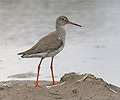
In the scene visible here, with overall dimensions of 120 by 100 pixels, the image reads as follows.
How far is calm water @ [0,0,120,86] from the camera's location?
902 cm

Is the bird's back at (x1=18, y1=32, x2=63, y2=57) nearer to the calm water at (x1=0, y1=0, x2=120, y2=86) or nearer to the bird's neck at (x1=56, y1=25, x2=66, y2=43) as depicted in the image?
the bird's neck at (x1=56, y1=25, x2=66, y2=43)

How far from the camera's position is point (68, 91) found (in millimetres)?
6605

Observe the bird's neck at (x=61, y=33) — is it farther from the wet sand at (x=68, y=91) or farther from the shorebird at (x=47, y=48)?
the wet sand at (x=68, y=91)

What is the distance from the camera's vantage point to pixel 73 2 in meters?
Answer: 19.7

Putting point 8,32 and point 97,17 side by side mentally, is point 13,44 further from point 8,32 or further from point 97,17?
point 97,17

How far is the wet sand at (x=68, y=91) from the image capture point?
6160 mm

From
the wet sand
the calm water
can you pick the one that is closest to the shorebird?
the wet sand

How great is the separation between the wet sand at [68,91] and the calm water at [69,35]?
1.31 meters

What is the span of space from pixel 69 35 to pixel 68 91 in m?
5.96

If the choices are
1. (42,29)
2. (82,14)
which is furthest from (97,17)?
(42,29)

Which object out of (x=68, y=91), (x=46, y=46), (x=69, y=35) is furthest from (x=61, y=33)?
(x=69, y=35)

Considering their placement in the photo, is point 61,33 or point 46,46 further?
point 61,33

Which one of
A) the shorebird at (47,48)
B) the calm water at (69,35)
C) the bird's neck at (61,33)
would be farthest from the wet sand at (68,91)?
the calm water at (69,35)

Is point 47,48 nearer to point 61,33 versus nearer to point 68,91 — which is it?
point 61,33
